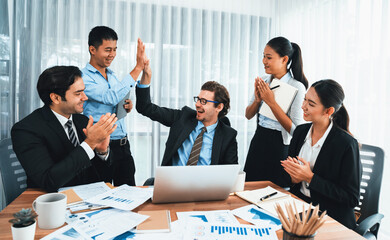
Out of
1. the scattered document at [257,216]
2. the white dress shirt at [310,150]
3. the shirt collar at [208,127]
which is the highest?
the shirt collar at [208,127]

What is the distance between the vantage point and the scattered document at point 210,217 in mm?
1105

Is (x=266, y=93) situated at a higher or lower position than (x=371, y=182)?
higher

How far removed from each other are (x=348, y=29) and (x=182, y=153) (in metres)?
2.11

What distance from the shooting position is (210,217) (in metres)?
1.14

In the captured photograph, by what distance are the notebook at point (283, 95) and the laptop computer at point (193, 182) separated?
113cm

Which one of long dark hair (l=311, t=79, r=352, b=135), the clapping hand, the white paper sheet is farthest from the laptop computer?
long dark hair (l=311, t=79, r=352, b=135)

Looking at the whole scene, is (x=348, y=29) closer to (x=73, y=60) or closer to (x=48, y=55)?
(x=73, y=60)

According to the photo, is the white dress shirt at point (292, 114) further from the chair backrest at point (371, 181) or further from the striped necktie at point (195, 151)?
the striped necktie at point (195, 151)

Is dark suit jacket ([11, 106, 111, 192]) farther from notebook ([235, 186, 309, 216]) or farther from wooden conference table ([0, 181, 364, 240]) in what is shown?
→ notebook ([235, 186, 309, 216])

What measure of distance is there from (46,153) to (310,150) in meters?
1.59

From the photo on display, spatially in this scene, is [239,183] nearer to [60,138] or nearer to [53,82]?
[60,138]

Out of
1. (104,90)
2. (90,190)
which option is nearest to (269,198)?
(90,190)

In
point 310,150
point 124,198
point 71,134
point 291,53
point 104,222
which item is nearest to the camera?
point 104,222

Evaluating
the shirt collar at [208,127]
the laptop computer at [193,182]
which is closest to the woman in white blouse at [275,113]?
the shirt collar at [208,127]
